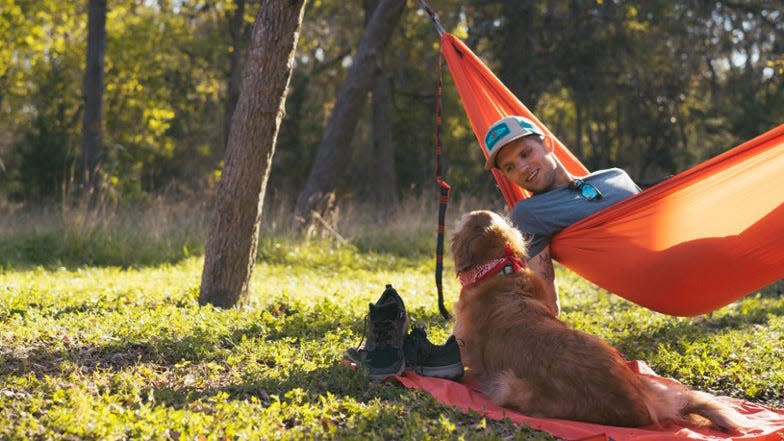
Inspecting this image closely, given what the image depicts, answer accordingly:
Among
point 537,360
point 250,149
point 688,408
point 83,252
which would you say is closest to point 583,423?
point 537,360

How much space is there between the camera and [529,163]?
4.66 metres

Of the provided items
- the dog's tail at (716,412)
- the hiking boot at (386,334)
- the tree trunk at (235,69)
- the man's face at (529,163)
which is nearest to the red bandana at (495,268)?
the hiking boot at (386,334)

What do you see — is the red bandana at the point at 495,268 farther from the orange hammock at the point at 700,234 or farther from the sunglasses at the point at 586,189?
the sunglasses at the point at 586,189

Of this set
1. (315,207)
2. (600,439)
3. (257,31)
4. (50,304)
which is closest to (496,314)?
(600,439)

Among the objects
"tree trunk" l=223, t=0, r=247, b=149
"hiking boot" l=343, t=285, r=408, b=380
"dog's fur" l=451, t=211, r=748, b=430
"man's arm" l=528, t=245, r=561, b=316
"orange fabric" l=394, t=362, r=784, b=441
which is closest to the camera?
"orange fabric" l=394, t=362, r=784, b=441

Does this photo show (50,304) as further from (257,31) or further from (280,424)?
(280,424)

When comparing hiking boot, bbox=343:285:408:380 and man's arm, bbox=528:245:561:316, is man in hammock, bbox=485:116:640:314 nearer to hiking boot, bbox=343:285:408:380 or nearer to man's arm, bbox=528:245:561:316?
man's arm, bbox=528:245:561:316

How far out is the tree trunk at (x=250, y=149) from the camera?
5590mm

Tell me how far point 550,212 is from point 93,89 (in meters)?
10.7

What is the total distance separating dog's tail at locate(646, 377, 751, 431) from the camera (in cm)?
363

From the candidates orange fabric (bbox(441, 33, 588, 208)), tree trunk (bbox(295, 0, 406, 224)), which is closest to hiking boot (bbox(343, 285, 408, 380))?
orange fabric (bbox(441, 33, 588, 208))

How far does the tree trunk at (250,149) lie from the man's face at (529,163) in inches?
65.1

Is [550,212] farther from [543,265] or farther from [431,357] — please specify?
[431,357]

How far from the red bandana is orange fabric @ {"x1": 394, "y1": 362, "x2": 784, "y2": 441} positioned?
488 mm
